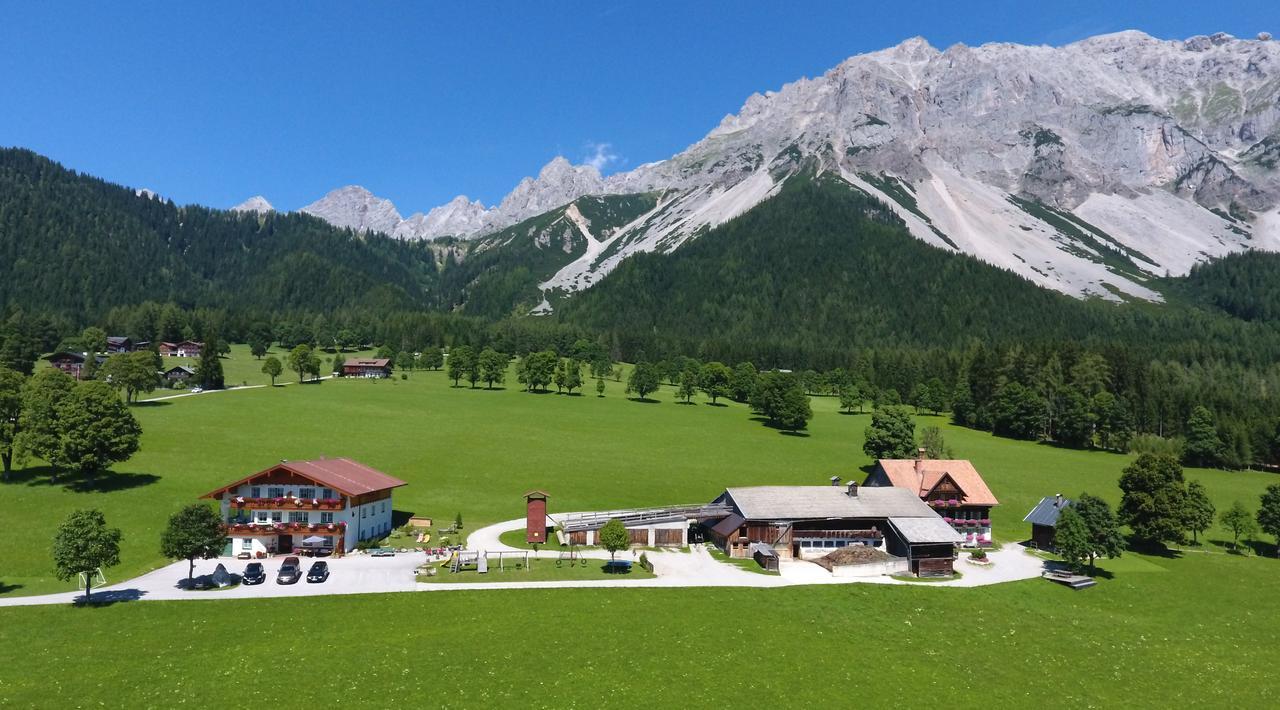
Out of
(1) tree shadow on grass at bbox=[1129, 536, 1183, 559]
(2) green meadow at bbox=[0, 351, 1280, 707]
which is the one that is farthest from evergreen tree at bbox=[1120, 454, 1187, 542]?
(2) green meadow at bbox=[0, 351, 1280, 707]

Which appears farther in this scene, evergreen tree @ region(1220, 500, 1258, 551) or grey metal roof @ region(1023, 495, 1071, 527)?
evergreen tree @ region(1220, 500, 1258, 551)

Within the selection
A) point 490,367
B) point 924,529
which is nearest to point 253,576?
point 924,529

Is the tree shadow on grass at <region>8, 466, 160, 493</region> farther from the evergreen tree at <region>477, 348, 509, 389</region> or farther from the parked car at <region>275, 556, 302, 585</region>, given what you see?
the evergreen tree at <region>477, 348, 509, 389</region>

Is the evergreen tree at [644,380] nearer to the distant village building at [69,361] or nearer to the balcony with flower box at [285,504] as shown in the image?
the balcony with flower box at [285,504]

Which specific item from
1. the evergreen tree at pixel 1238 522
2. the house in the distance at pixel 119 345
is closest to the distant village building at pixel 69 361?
the house in the distance at pixel 119 345

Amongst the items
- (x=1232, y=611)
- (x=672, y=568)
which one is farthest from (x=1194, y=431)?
(x=672, y=568)

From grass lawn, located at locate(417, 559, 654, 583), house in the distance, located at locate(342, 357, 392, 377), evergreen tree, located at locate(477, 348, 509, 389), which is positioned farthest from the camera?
house in the distance, located at locate(342, 357, 392, 377)
